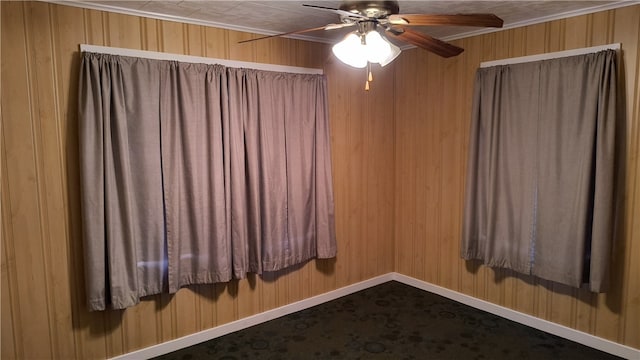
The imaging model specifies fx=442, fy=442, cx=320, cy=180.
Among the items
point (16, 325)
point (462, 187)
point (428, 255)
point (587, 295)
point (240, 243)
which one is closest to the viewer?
point (16, 325)

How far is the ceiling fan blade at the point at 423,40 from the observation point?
7.08ft

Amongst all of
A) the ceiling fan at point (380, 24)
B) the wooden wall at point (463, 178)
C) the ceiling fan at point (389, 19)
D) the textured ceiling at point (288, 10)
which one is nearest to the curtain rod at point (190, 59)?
the textured ceiling at point (288, 10)

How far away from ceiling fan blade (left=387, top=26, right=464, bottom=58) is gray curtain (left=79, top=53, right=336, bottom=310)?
1508mm

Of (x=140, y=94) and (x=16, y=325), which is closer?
(x=16, y=325)

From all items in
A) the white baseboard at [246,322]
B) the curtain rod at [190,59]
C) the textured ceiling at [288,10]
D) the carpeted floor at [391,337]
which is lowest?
the carpeted floor at [391,337]

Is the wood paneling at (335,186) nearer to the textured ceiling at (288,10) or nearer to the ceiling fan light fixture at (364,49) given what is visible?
the textured ceiling at (288,10)

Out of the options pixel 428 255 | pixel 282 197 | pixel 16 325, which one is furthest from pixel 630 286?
pixel 16 325

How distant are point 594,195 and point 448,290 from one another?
5.35ft

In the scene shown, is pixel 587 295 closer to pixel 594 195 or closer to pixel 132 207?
pixel 594 195

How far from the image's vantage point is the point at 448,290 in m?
4.19

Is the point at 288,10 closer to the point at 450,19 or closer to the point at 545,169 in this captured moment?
the point at 450,19

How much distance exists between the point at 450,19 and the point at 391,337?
240cm

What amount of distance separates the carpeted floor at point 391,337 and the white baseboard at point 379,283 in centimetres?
5

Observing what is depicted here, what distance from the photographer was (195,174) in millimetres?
3193
